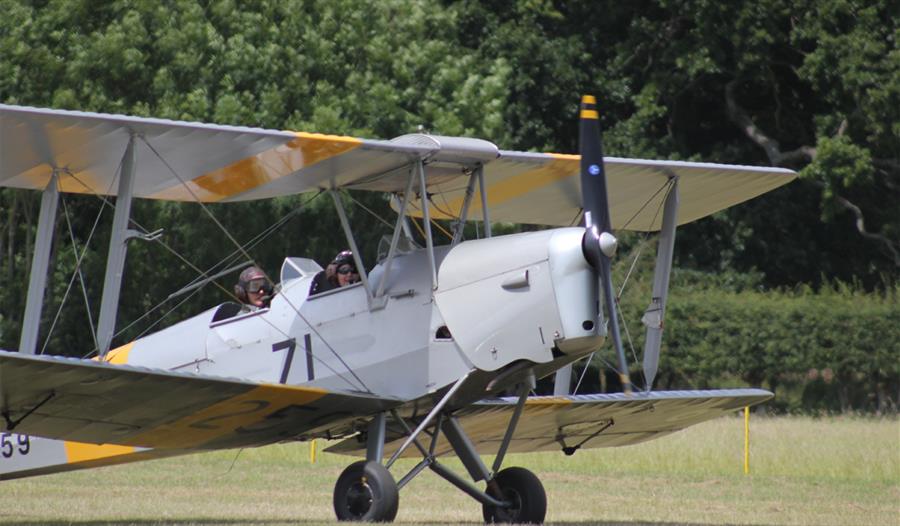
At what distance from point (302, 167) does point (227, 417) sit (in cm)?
190

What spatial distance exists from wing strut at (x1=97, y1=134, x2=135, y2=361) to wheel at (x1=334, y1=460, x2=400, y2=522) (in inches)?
73.0

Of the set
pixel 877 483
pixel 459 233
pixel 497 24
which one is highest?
pixel 497 24

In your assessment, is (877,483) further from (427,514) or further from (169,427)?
(169,427)

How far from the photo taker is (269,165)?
425 inches

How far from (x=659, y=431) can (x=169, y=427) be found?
15.9ft

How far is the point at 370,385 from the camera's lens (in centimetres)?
1055

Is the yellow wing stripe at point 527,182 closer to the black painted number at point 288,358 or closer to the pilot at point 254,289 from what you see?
the pilot at point 254,289

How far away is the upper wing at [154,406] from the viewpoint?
920 cm

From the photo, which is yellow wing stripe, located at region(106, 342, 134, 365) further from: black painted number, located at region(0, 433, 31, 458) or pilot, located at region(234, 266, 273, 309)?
pilot, located at region(234, 266, 273, 309)

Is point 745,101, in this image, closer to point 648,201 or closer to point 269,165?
point 648,201

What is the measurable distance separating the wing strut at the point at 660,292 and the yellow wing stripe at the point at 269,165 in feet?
9.27

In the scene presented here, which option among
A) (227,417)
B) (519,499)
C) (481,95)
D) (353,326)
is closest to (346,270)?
(353,326)

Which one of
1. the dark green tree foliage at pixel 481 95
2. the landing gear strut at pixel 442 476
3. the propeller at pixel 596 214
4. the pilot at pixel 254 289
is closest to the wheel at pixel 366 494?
the landing gear strut at pixel 442 476

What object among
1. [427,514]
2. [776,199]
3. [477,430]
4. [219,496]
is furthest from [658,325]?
[776,199]
